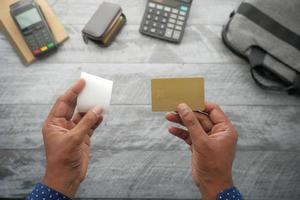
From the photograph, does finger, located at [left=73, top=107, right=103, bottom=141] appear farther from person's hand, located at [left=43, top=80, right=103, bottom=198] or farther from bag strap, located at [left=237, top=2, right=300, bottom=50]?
bag strap, located at [left=237, top=2, right=300, bottom=50]

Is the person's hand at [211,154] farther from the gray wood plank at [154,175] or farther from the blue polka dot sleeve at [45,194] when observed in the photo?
the blue polka dot sleeve at [45,194]

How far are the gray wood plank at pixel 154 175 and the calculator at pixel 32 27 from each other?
0.32 m

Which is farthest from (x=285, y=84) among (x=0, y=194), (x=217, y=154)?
(x=0, y=194)

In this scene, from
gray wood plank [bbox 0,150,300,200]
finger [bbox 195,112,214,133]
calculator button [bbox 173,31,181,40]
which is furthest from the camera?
calculator button [bbox 173,31,181,40]

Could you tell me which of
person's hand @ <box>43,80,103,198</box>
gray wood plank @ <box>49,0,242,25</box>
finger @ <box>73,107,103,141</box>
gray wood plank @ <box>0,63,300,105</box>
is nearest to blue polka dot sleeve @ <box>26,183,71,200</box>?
person's hand @ <box>43,80,103,198</box>

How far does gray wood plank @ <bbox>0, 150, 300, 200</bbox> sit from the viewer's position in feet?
3.20

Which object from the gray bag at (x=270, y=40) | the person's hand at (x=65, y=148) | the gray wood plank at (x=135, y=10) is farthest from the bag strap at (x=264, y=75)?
the person's hand at (x=65, y=148)

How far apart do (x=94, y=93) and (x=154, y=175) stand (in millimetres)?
320

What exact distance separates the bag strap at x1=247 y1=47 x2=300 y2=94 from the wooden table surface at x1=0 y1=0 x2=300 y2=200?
24mm

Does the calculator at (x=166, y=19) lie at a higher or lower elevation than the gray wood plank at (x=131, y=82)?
higher

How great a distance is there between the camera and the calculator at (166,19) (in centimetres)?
108

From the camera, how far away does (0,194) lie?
39.4 inches

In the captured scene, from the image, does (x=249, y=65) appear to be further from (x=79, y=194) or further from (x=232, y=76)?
(x=79, y=194)

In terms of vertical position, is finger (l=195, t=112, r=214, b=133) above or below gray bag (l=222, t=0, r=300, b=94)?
below
